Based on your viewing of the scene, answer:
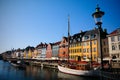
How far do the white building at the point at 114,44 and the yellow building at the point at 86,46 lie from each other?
23.0 feet

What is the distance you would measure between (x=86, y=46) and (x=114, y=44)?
1705cm

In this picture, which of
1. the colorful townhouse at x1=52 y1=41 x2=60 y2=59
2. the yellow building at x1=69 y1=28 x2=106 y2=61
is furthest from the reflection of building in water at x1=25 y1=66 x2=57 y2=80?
the colorful townhouse at x1=52 y1=41 x2=60 y2=59

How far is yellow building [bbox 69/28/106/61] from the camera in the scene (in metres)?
58.3

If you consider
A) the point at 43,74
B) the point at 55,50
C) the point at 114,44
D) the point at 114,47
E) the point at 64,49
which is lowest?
the point at 43,74

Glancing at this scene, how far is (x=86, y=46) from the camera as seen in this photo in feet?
211

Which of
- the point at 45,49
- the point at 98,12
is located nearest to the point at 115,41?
the point at 98,12

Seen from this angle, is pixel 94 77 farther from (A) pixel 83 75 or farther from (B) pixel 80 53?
(B) pixel 80 53

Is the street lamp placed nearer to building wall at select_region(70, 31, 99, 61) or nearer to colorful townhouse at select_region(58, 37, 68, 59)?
building wall at select_region(70, 31, 99, 61)

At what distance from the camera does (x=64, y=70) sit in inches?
1863

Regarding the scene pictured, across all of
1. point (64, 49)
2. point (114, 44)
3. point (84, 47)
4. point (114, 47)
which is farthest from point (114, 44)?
point (64, 49)

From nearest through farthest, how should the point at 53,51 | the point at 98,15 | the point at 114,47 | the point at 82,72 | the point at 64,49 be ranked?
the point at 98,15 < the point at 82,72 < the point at 114,47 < the point at 64,49 < the point at 53,51

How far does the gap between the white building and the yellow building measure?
7.00 meters

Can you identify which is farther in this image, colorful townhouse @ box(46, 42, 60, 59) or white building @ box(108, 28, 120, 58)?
colorful townhouse @ box(46, 42, 60, 59)

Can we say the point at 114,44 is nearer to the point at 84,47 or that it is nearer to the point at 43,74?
the point at 84,47
